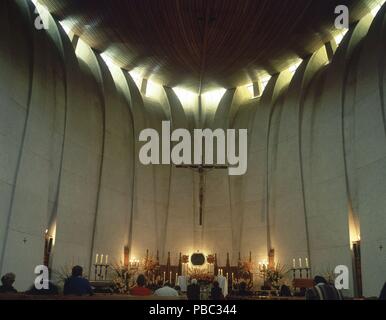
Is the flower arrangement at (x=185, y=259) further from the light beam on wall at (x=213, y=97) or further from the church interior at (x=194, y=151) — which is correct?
the light beam on wall at (x=213, y=97)

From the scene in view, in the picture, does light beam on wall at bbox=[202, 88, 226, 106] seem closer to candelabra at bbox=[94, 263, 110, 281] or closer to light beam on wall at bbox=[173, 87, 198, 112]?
light beam on wall at bbox=[173, 87, 198, 112]

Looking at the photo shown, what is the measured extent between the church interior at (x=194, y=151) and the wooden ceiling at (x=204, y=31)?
58 mm

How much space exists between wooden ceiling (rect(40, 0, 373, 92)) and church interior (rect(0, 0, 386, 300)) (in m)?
0.06

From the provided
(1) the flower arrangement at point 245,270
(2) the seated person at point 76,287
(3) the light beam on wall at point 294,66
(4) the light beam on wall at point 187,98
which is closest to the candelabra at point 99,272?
(1) the flower arrangement at point 245,270

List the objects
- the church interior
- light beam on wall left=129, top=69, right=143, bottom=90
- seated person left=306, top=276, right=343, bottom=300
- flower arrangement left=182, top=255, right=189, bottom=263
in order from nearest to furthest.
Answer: seated person left=306, top=276, right=343, bottom=300 < the church interior < flower arrangement left=182, top=255, right=189, bottom=263 < light beam on wall left=129, top=69, right=143, bottom=90

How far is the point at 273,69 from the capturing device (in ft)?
48.9

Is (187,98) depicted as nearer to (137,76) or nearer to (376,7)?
(137,76)

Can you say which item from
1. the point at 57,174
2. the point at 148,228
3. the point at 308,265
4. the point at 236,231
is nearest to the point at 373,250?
the point at 308,265

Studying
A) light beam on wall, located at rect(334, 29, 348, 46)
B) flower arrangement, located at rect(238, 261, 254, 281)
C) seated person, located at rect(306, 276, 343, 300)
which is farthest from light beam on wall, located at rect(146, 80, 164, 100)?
seated person, located at rect(306, 276, 343, 300)

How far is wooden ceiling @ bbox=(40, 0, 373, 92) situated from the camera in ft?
37.6

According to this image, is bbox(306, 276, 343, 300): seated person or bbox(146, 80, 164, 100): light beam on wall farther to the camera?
bbox(146, 80, 164, 100): light beam on wall
